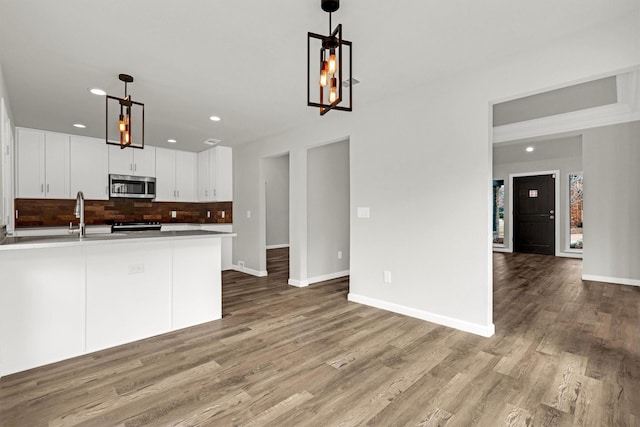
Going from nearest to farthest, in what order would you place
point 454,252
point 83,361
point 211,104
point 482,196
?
point 83,361 → point 482,196 → point 454,252 → point 211,104

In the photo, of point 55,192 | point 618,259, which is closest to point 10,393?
point 55,192

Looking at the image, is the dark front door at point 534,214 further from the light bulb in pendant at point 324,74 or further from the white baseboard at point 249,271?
the light bulb in pendant at point 324,74

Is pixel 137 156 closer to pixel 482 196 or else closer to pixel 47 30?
pixel 47 30

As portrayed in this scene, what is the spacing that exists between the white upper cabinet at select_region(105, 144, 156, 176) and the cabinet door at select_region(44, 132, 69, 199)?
0.66 m

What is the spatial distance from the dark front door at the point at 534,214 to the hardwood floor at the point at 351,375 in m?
4.71

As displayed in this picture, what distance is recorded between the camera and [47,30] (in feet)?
7.55

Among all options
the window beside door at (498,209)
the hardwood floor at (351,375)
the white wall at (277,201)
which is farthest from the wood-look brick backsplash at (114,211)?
the window beside door at (498,209)

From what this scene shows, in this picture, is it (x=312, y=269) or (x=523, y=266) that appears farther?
(x=523, y=266)

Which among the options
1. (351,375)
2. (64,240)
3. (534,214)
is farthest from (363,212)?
(534,214)

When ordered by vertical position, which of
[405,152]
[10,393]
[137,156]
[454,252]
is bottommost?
[10,393]

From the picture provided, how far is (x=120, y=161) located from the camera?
5.98 meters

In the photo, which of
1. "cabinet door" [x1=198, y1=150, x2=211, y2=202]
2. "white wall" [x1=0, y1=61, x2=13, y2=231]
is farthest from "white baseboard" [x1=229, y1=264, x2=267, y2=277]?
"white wall" [x1=0, y1=61, x2=13, y2=231]

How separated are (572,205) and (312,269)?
6.78m

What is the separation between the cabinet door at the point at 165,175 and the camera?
6418 mm
